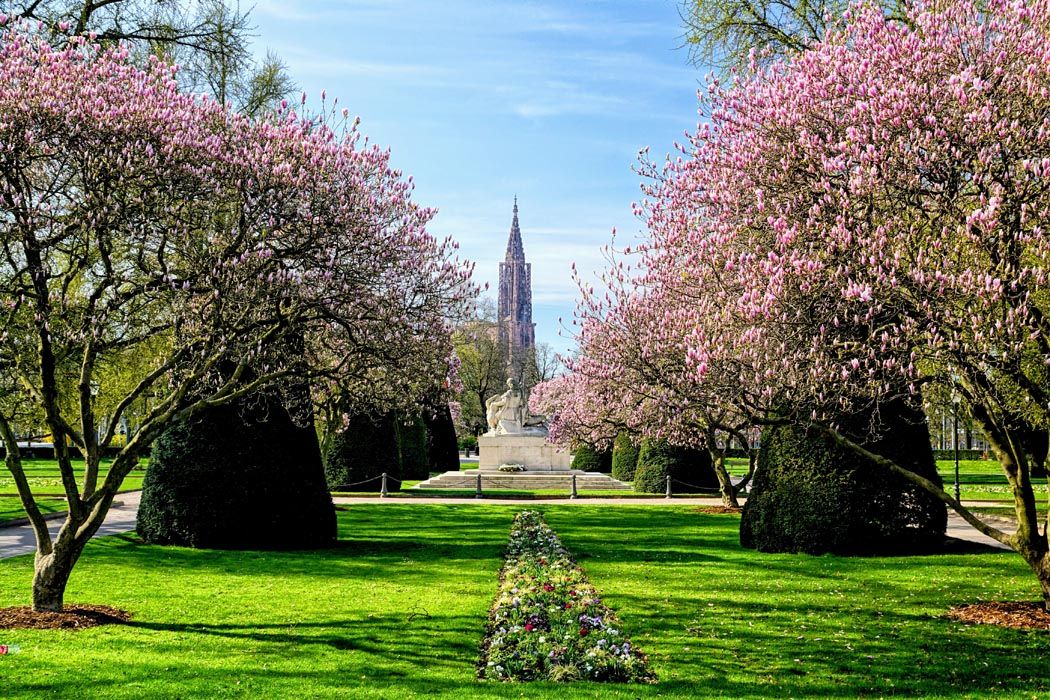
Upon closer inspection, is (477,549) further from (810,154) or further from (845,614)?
(810,154)

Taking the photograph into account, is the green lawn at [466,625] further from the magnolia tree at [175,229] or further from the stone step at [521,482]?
the stone step at [521,482]

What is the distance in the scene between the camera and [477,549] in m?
16.2

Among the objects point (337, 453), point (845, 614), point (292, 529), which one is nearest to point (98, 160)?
point (292, 529)

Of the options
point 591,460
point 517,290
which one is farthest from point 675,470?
point 517,290

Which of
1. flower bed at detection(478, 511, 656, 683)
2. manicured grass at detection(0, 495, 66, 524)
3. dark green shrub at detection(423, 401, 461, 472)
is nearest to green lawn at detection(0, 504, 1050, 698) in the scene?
flower bed at detection(478, 511, 656, 683)

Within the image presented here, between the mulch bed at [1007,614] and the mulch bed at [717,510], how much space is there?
41.4 ft

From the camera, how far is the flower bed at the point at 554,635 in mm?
7977

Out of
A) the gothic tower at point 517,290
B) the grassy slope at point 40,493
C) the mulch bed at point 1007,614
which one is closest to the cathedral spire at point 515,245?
the gothic tower at point 517,290

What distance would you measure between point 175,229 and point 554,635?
5.59 meters

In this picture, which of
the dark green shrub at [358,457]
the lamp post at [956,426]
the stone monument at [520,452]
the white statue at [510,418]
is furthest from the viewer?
the white statue at [510,418]

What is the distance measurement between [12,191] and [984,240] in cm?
905

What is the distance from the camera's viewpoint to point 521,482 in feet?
116

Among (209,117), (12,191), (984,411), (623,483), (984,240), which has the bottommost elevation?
(623,483)

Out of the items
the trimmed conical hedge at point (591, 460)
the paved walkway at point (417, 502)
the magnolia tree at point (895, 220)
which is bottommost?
the paved walkway at point (417, 502)
